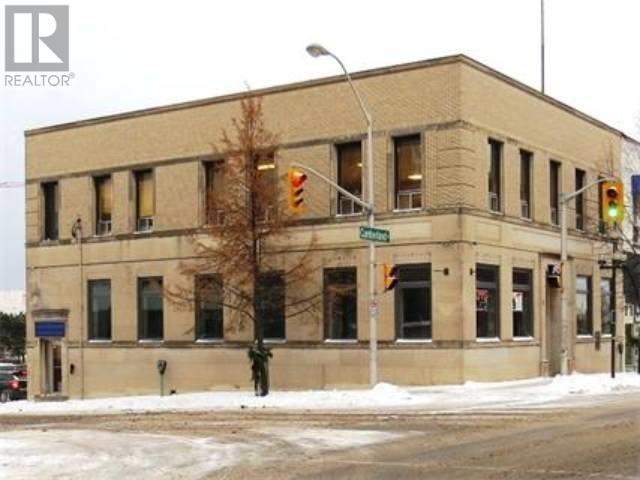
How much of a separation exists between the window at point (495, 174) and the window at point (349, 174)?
Result: 4.16 meters

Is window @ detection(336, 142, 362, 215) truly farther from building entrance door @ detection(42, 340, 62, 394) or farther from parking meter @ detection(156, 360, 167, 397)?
building entrance door @ detection(42, 340, 62, 394)

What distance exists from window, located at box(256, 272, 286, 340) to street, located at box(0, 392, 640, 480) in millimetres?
10663

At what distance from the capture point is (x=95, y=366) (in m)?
38.6

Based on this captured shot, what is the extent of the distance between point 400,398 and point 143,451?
1153 cm

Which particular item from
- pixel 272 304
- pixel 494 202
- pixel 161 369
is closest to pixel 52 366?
pixel 161 369

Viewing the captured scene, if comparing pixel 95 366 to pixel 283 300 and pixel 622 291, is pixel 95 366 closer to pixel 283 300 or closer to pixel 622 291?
pixel 283 300

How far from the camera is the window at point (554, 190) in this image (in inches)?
1379

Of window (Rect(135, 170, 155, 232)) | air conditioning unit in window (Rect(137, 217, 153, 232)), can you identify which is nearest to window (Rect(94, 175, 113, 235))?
window (Rect(135, 170, 155, 232))

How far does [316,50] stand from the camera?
2527 cm

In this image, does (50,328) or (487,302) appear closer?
(487,302)

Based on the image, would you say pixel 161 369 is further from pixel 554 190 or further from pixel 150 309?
pixel 554 190

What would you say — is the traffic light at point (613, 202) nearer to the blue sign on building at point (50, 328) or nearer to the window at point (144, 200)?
the window at point (144, 200)

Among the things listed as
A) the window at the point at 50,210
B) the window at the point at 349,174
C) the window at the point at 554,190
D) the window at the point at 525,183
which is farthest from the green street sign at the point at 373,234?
the window at the point at 50,210

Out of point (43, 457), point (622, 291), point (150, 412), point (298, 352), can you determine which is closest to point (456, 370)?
point (298, 352)
